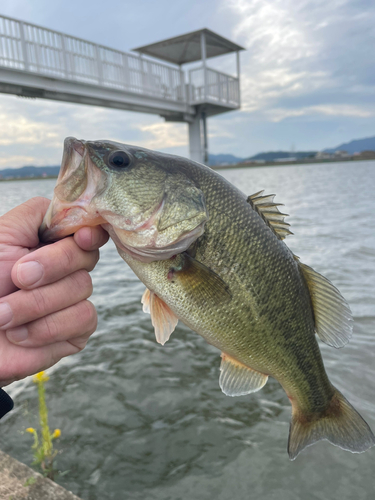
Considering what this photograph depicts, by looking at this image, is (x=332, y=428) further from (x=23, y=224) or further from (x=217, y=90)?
(x=217, y=90)

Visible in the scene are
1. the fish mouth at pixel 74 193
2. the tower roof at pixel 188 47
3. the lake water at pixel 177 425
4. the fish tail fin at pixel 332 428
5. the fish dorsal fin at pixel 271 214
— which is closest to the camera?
the fish mouth at pixel 74 193

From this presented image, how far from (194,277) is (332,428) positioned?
1.20 meters

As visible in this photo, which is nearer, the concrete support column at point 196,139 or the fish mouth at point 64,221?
the fish mouth at point 64,221

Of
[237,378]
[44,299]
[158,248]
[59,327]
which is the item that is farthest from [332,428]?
[44,299]

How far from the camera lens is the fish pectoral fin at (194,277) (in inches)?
63.1

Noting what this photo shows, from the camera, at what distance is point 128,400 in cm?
412

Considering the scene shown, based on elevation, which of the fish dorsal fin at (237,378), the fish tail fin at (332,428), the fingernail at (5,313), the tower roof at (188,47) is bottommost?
the fish tail fin at (332,428)

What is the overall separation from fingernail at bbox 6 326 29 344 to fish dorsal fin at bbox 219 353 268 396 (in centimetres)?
99

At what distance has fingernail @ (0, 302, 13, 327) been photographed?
141 cm

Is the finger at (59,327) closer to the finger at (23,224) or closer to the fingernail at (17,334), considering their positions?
the fingernail at (17,334)

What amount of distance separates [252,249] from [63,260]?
0.83 meters

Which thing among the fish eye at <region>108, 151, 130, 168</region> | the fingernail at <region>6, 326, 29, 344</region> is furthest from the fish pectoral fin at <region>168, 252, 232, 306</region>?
the fingernail at <region>6, 326, 29, 344</region>

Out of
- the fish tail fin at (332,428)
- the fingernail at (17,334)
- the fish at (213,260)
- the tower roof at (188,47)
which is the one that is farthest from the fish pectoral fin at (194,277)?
the tower roof at (188,47)

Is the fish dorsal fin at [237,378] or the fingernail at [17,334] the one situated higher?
the fingernail at [17,334]
